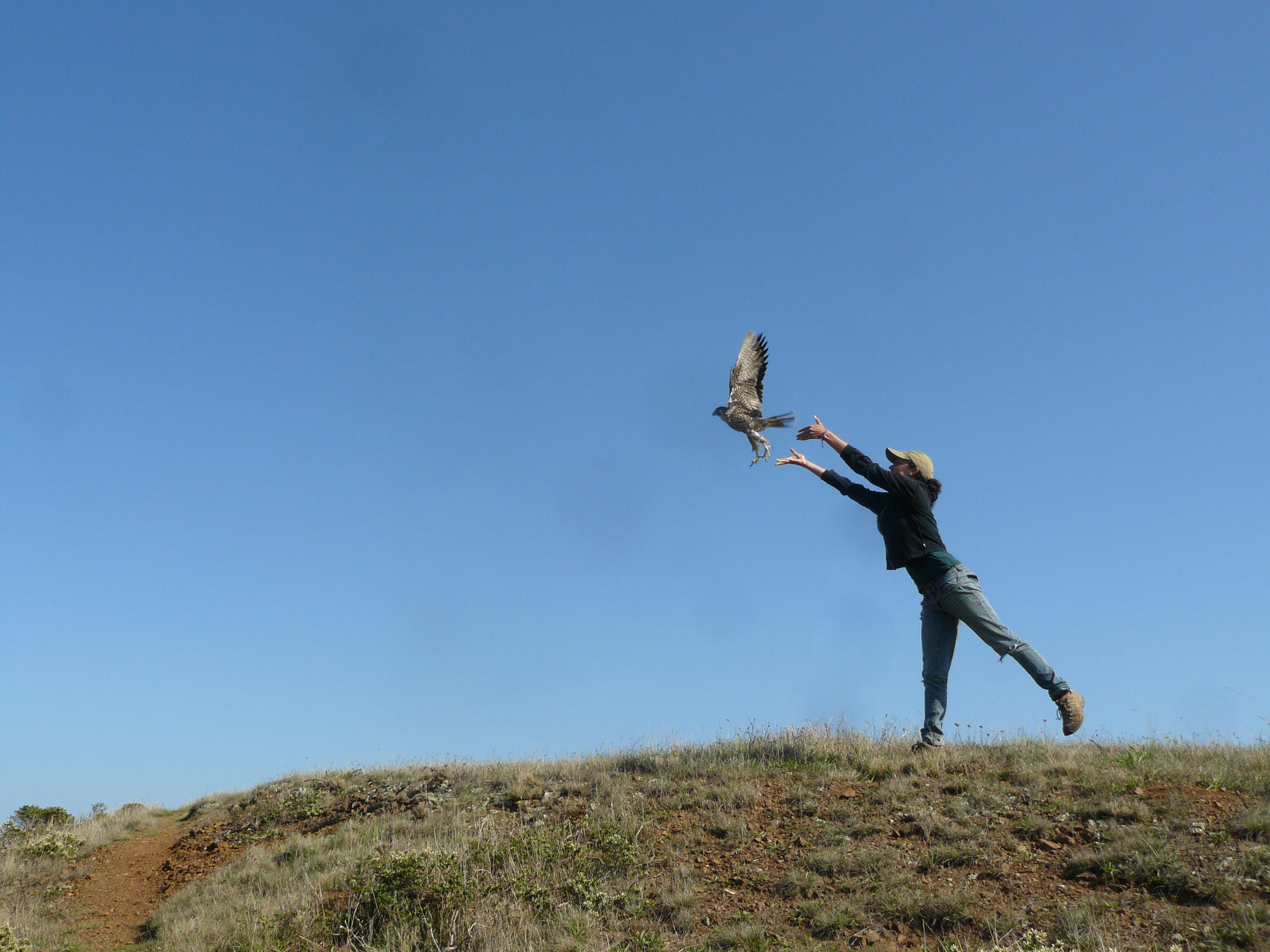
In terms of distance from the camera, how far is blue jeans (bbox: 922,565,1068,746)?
6836 mm

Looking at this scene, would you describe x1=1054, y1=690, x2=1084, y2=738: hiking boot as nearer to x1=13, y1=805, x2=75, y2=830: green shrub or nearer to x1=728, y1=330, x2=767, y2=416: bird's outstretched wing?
x1=728, y1=330, x2=767, y2=416: bird's outstretched wing

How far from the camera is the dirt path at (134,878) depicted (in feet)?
23.7

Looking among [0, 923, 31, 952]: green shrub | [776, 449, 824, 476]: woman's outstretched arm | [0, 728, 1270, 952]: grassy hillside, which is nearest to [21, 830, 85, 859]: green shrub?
[0, 728, 1270, 952]: grassy hillside

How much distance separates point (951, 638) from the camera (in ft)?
24.0

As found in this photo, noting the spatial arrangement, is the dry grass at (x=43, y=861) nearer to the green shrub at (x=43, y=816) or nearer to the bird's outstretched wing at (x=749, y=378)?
the green shrub at (x=43, y=816)

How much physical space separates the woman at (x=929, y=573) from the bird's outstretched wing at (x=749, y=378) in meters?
3.12

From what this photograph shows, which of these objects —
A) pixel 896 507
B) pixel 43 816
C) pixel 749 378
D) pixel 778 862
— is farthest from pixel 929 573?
pixel 43 816

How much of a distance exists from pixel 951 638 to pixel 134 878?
26.1ft

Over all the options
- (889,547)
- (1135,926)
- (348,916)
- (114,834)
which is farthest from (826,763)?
(114,834)

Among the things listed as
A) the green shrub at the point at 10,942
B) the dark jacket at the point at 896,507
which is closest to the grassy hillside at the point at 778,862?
the green shrub at the point at 10,942

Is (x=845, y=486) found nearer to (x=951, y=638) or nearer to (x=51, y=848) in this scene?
(x=951, y=638)

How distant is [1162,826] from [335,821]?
7.03m

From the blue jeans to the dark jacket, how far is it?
312mm

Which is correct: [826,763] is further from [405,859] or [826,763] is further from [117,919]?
[117,919]
